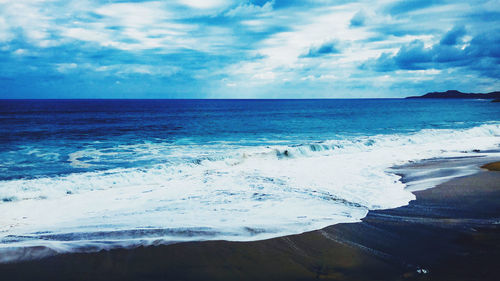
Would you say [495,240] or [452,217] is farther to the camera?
[452,217]

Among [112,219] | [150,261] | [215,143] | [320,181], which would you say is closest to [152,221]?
[112,219]

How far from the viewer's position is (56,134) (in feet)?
93.5

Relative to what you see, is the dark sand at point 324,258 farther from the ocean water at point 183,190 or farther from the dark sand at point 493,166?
the dark sand at point 493,166

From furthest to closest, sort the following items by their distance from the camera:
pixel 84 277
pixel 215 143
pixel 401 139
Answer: pixel 401 139, pixel 215 143, pixel 84 277

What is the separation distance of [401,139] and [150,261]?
2428cm

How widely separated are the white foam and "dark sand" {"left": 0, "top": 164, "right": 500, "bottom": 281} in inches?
21.0

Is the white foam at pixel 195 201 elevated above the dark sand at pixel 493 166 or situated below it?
below

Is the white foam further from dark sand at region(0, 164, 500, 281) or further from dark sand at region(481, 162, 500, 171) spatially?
dark sand at region(481, 162, 500, 171)

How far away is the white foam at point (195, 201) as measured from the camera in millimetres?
7199

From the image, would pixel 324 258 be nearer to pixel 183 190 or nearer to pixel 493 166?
pixel 183 190

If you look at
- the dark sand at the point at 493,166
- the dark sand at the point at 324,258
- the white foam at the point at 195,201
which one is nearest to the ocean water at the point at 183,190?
the white foam at the point at 195,201

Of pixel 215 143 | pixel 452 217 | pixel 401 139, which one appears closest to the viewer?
pixel 452 217

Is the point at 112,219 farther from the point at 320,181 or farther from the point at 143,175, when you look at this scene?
the point at 320,181

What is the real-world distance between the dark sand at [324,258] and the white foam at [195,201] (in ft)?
1.75
